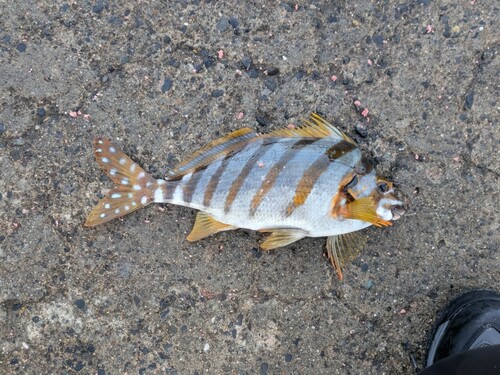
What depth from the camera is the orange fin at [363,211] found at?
318 cm

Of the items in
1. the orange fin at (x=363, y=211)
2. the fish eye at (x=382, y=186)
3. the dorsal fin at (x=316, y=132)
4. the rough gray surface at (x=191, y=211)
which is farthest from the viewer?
the rough gray surface at (x=191, y=211)

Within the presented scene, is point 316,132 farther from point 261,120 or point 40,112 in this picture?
point 40,112

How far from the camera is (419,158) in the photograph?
11.7 ft

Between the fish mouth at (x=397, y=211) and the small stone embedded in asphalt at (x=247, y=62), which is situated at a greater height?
the small stone embedded in asphalt at (x=247, y=62)

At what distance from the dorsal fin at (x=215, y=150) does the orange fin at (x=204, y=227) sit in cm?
33

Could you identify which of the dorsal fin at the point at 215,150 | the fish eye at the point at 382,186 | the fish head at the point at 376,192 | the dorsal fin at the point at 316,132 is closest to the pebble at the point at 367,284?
the fish head at the point at 376,192

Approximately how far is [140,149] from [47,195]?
2.42 feet

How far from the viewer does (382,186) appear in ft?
10.8

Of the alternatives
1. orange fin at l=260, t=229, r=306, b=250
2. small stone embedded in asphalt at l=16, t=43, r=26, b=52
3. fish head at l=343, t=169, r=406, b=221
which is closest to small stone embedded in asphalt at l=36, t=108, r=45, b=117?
small stone embedded in asphalt at l=16, t=43, r=26, b=52

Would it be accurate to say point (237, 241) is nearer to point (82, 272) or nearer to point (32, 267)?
point (82, 272)

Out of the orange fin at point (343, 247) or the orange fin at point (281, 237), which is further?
the orange fin at point (343, 247)

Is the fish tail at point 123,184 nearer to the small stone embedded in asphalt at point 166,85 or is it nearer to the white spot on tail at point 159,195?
the white spot on tail at point 159,195

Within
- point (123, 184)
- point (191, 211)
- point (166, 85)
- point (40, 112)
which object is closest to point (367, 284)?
point (191, 211)

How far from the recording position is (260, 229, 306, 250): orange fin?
3.36m
